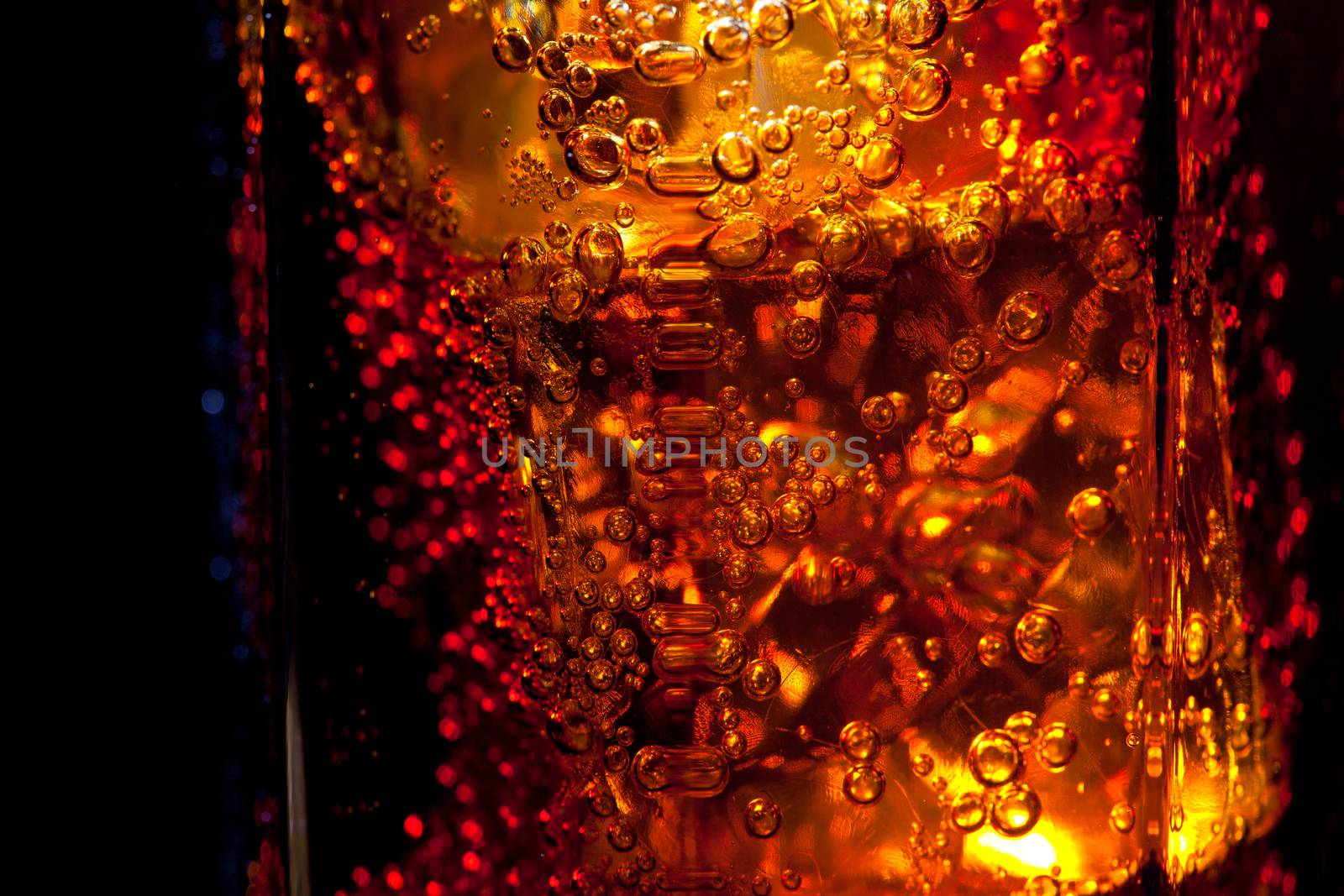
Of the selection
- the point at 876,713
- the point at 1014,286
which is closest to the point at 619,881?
the point at 876,713

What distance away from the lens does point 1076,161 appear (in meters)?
0.30

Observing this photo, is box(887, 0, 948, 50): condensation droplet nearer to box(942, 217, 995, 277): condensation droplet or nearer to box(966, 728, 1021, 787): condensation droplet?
box(942, 217, 995, 277): condensation droplet

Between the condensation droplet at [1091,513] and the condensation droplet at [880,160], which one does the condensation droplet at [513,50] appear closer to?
the condensation droplet at [880,160]

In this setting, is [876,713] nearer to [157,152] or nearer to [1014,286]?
[1014,286]

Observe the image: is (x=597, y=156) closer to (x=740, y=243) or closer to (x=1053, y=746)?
(x=740, y=243)

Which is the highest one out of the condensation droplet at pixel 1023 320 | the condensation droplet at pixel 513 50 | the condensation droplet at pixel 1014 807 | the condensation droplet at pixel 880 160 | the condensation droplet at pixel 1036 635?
the condensation droplet at pixel 513 50

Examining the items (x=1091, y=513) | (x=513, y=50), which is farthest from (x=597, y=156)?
(x=1091, y=513)

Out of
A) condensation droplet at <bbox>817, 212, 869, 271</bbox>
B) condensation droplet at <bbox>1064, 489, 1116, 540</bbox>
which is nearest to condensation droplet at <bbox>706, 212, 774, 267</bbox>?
condensation droplet at <bbox>817, 212, 869, 271</bbox>

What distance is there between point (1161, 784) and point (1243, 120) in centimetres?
21

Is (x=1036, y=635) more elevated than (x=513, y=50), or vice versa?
(x=513, y=50)

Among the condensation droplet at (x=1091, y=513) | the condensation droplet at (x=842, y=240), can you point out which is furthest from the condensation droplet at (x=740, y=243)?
the condensation droplet at (x=1091, y=513)

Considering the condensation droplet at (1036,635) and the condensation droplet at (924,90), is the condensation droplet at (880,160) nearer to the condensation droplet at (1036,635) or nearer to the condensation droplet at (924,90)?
the condensation droplet at (924,90)

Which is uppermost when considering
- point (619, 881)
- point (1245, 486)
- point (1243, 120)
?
point (1243, 120)

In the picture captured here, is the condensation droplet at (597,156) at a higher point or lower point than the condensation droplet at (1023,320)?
higher
